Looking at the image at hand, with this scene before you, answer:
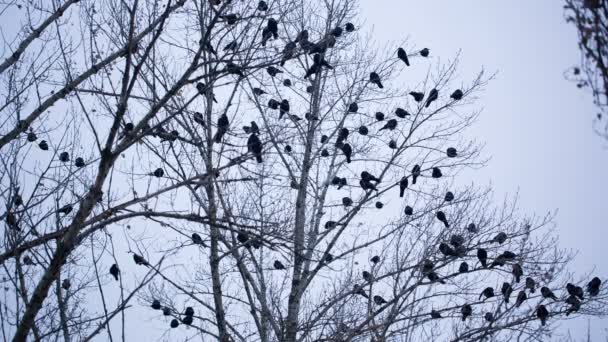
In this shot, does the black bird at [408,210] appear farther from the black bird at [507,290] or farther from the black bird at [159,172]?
the black bird at [159,172]

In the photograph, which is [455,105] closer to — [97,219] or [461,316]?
[461,316]

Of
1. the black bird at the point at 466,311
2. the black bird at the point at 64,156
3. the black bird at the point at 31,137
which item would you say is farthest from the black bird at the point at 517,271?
the black bird at the point at 31,137

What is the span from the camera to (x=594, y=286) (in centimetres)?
700

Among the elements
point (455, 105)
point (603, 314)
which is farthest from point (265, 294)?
point (603, 314)

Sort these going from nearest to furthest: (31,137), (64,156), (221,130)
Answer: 1. (221,130)
2. (31,137)
3. (64,156)

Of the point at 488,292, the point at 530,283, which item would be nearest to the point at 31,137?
the point at 488,292

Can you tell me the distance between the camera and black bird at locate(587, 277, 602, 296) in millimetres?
6987

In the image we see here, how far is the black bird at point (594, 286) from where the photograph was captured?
275 inches

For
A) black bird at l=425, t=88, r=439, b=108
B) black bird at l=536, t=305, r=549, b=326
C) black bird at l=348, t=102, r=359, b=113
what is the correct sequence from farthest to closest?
1. black bird at l=348, t=102, r=359, b=113
2. black bird at l=425, t=88, r=439, b=108
3. black bird at l=536, t=305, r=549, b=326

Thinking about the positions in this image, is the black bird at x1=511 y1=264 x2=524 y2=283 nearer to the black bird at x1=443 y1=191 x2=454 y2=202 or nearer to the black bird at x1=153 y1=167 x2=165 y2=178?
the black bird at x1=443 y1=191 x2=454 y2=202

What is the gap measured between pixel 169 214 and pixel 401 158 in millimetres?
4440

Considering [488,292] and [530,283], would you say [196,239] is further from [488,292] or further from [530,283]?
[530,283]

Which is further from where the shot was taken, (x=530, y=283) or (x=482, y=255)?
(x=482, y=255)

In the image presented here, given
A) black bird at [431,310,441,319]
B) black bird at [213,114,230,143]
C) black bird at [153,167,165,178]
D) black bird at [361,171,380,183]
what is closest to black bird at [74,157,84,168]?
black bird at [153,167,165,178]
